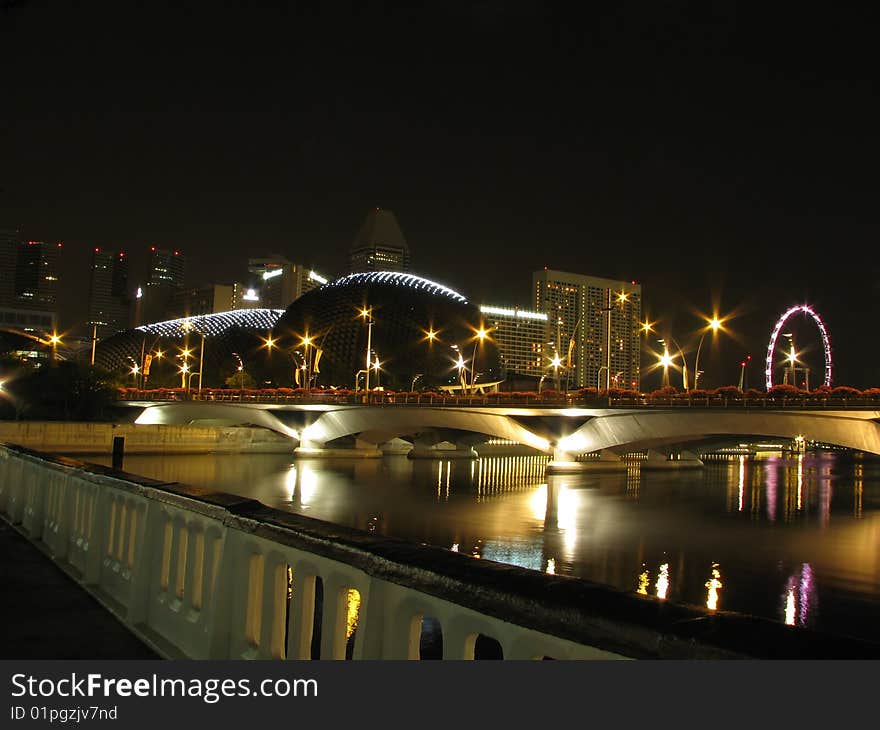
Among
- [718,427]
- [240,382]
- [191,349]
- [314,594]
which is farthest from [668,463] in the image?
[191,349]

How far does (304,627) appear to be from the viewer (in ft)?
14.8

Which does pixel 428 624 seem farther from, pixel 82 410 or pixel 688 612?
pixel 82 410

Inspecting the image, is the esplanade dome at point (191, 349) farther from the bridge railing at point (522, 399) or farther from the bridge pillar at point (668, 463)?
the bridge pillar at point (668, 463)

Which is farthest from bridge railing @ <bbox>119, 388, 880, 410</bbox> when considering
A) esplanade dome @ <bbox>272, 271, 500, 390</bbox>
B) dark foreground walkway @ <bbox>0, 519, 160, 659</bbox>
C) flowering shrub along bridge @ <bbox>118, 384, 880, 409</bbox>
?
dark foreground walkway @ <bbox>0, 519, 160, 659</bbox>

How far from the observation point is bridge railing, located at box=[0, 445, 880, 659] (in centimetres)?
260

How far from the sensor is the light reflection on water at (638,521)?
70.9 feet

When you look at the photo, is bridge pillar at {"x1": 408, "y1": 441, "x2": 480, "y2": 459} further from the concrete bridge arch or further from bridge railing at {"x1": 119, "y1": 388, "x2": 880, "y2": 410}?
the concrete bridge arch

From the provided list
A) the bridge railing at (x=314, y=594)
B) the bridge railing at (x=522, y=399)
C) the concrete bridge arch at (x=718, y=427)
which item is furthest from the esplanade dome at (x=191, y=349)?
the bridge railing at (x=314, y=594)

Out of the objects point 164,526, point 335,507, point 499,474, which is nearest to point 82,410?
point 499,474

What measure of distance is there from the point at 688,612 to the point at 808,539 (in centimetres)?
3167

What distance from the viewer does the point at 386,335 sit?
393 feet

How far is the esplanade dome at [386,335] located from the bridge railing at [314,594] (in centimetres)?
10053

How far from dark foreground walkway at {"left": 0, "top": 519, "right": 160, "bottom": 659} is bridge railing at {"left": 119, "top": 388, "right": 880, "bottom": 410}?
46.8 meters

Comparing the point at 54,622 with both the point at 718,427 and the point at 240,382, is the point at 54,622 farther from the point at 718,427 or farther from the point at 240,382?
the point at 240,382
